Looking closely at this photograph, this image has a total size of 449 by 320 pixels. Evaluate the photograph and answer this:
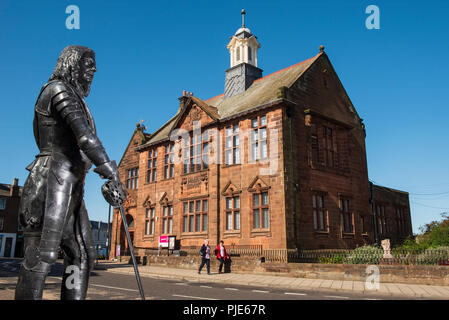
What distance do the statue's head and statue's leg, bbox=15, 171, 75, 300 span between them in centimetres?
105

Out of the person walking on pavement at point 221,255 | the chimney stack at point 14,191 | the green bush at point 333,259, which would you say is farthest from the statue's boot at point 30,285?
the chimney stack at point 14,191

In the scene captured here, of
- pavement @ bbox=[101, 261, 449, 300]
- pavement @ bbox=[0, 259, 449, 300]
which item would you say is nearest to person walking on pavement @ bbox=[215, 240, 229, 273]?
pavement @ bbox=[101, 261, 449, 300]

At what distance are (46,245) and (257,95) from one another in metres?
23.7

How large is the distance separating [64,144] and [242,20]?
32853 mm

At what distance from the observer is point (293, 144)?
2209cm

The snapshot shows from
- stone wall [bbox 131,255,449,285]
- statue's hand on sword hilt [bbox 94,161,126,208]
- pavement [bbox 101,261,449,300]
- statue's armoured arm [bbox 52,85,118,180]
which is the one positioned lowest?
pavement [bbox 101,261,449,300]

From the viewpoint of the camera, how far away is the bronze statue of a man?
338cm

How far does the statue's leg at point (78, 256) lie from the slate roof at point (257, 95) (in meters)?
19.3

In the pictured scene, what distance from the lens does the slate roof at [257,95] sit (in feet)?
79.2

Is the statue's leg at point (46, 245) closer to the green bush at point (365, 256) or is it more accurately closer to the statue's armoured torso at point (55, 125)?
the statue's armoured torso at point (55, 125)

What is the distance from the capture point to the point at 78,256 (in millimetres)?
3688

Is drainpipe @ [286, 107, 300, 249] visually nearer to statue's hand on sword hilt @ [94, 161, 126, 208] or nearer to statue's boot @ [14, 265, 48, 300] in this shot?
statue's hand on sword hilt @ [94, 161, 126, 208]
